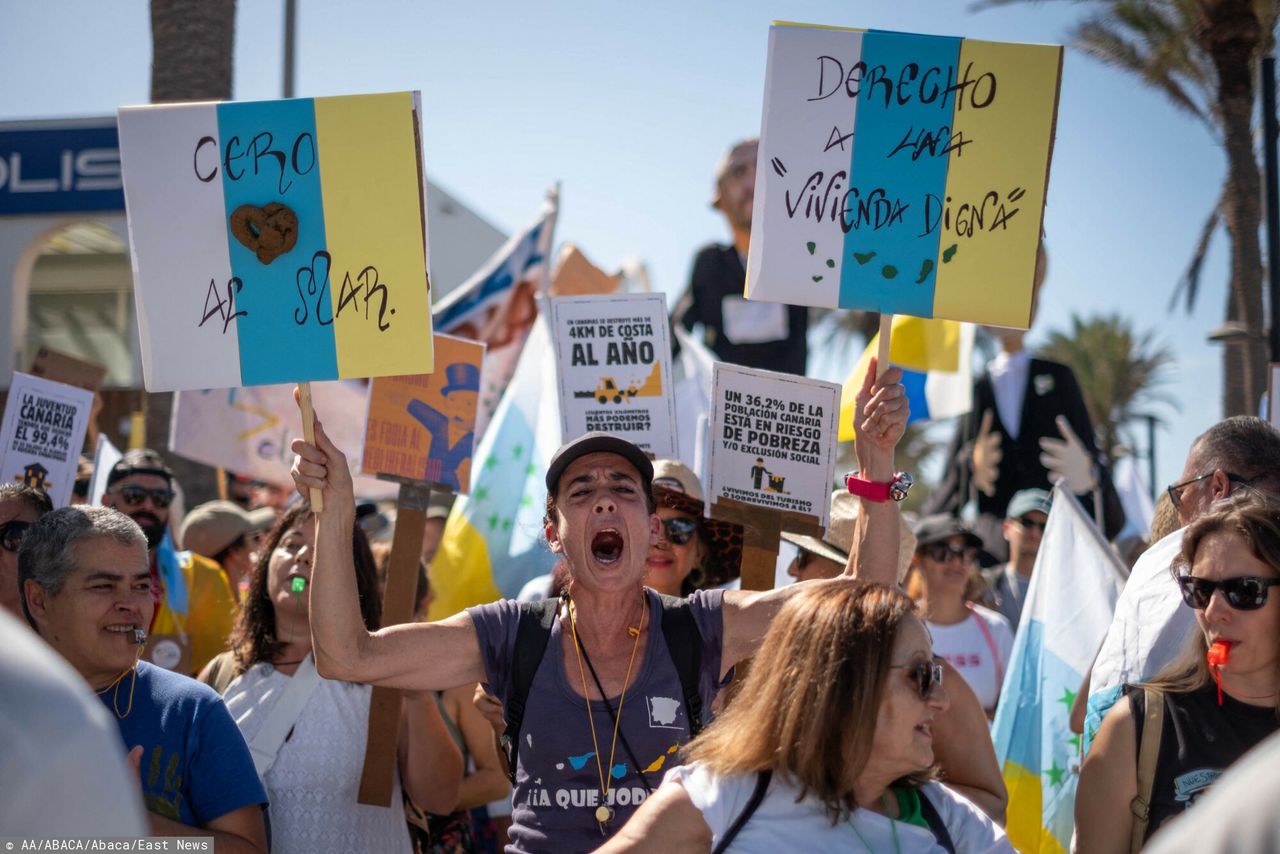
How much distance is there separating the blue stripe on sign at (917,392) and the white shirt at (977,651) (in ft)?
6.76

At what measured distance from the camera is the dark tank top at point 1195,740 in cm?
270

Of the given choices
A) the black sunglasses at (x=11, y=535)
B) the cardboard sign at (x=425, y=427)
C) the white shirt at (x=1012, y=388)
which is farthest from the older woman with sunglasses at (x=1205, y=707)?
the white shirt at (x=1012, y=388)

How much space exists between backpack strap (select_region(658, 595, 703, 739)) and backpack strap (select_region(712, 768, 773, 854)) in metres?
0.60

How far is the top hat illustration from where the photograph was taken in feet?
14.3

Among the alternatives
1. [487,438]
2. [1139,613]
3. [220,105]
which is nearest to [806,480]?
[1139,613]

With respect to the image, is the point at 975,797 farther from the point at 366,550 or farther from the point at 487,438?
the point at 487,438

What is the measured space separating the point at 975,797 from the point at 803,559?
1104 millimetres

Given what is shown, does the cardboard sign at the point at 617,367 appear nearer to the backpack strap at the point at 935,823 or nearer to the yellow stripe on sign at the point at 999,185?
the yellow stripe on sign at the point at 999,185

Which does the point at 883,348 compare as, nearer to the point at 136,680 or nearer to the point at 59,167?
the point at 136,680

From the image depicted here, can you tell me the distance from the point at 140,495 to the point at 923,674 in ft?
12.8

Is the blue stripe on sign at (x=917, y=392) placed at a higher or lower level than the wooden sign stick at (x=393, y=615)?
higher

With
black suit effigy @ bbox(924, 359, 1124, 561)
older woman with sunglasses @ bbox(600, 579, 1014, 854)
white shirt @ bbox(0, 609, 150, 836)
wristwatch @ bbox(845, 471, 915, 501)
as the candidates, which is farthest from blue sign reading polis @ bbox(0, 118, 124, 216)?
white shirt @ bbox(0, 609, 150, 836)

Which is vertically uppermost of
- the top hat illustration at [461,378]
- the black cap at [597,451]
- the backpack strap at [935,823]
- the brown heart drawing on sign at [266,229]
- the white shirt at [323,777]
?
the brown heart drawing on sign at [266,229]

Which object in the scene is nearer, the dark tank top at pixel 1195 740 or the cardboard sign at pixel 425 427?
the dark tank top at pixel 1195 740
